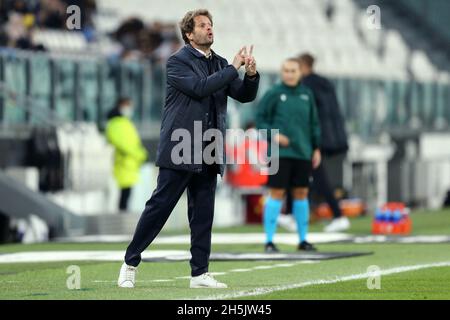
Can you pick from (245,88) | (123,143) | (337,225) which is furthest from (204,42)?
(123,143)

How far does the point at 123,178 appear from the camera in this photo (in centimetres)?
2323

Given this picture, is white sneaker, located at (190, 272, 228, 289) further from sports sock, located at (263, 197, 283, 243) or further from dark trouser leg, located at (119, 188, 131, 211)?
dark trouser leg, located at (119, 188, 131, 211)

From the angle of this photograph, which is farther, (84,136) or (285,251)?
(84,136)

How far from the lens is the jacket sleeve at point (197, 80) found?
11266mm

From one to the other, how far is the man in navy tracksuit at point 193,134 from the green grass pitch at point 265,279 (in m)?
0.30

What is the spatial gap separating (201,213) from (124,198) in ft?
38.5

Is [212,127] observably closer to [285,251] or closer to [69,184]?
[285,251]

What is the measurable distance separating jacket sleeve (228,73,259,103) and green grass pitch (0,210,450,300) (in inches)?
52.2

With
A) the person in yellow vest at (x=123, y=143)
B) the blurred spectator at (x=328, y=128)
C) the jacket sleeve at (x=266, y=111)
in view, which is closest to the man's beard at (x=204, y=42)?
the jacket sleeve at (x=266, y=111)

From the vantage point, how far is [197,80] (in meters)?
11.3
